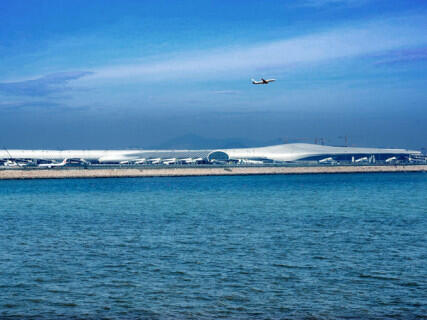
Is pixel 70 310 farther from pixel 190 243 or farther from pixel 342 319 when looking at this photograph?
pixel 190 243

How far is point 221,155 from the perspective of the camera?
137 metres

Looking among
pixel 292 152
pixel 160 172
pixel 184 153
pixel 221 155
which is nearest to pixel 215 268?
pixel 160 172

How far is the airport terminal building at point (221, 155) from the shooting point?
13550 cm

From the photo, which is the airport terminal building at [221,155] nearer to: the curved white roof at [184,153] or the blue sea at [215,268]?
the curved white roof at [184,153]

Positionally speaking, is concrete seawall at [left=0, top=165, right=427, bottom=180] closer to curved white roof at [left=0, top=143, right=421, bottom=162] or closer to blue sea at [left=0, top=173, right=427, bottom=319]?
curved white roof at [left=0, top=143, right=421, bottom=162]

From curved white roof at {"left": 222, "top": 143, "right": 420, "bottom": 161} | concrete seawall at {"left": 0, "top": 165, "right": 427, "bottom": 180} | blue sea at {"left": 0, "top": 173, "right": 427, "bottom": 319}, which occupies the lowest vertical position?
blue sea at {"left": 0, "top": 173, "right": 427, "bottom": 319}

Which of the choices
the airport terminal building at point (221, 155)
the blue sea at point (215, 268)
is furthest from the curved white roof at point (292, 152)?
the blue sea at point (215, 268)

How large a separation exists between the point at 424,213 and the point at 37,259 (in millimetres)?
21896

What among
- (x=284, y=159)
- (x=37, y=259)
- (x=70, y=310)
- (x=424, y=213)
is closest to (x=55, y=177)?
(x=284, y=159)

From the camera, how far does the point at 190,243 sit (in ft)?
66.7

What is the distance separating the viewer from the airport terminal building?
445ft

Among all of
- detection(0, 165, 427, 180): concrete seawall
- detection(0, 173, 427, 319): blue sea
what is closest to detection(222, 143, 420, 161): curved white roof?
detection(0, 165, 427, 180): concrete seawall

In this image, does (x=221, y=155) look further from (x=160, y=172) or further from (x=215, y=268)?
(x=215, y=268)

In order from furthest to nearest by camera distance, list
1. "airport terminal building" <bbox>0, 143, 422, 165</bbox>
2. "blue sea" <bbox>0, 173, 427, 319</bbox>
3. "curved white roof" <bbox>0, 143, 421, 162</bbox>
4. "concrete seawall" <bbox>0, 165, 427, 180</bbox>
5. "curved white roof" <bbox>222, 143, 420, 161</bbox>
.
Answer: "curved white roof" <bbox>222, 143, 420, 161</bbox> < "curved white roof" <bbox>0, 143, 421, 162</bbox> < "airport terminal building" <bbox>0, 143, 422, 165</bbox> < "concrete seawall" <bbox>0, 165, 427, 180</bbox> < "blue sea" <bbox>0, 173, 427, 319</bbox>
